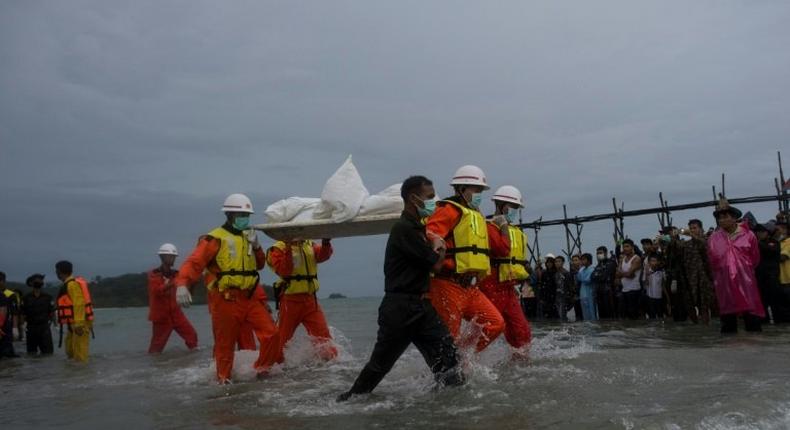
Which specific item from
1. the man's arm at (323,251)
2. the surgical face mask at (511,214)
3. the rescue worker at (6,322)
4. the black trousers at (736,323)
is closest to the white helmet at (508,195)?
the surgical face mask at (511,214)

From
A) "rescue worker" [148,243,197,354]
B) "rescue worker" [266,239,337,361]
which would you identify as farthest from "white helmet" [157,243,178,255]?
"rescue worker" [266,239,337,361]

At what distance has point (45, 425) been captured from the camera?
560cm

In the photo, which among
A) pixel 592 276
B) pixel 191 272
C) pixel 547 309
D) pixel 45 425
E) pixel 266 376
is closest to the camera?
pixel 45 425

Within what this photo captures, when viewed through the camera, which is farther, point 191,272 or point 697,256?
point 697,256

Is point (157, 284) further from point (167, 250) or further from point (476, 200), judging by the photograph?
point (476, 200)

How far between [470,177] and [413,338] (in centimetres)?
191

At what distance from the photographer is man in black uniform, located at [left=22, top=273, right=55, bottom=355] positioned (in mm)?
14883

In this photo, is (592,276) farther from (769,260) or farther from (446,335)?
(446,335)

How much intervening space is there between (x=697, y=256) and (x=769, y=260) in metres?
1.06

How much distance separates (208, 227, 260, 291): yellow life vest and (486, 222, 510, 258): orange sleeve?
2.47m

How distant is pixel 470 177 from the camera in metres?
6.70

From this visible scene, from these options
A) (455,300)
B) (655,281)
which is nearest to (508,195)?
(455,300)

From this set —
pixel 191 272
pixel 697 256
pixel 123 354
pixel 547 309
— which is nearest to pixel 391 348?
pixel 191 272

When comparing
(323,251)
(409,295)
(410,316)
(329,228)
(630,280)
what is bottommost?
(630,280)
